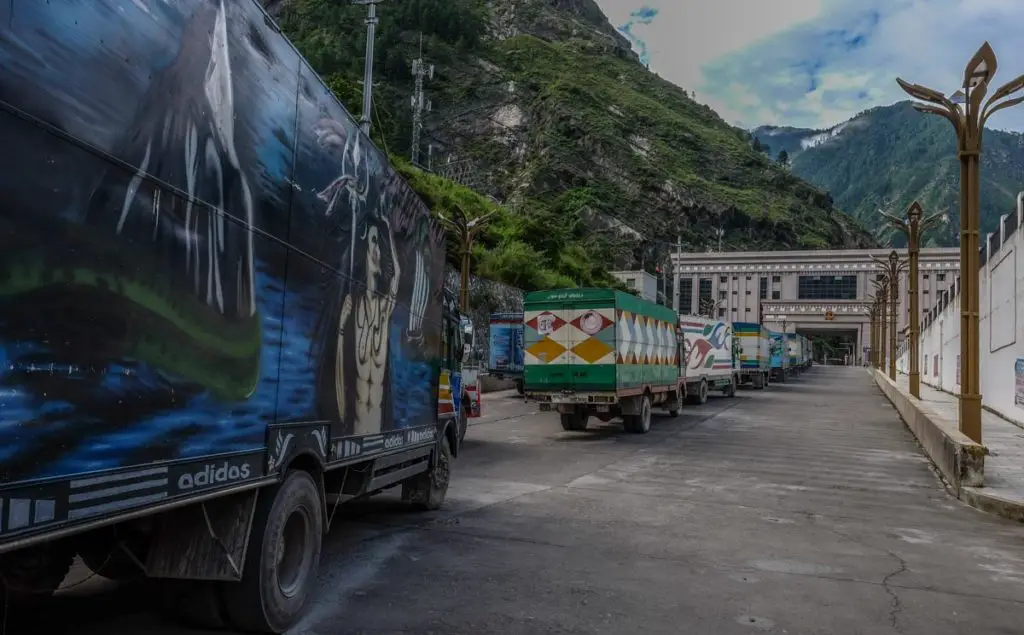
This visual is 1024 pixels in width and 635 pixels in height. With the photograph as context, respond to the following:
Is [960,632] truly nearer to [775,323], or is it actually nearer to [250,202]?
[250,202]

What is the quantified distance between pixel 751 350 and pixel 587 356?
90.7ft

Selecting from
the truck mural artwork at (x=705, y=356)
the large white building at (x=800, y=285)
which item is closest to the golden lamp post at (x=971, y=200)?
the truck mural artwork at (x=705, y=356)

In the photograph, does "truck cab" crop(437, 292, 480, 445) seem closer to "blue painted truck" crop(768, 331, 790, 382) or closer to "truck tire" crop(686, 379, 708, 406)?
"truck tire" crop(686, 379, 708, 406)

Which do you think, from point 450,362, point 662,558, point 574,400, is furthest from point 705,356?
point 662,558

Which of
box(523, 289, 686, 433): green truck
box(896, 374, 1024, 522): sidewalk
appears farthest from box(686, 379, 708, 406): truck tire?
box(896, 374, 1024, 522): sidewalk

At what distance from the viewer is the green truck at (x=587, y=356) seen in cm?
1831

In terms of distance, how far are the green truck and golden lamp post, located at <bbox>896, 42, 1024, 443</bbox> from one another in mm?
7301

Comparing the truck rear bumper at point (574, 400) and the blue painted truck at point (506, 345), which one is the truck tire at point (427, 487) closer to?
the truck rear bumper at point (574, 400)

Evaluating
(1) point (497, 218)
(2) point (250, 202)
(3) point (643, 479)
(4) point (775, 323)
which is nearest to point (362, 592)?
(2) point (250, 202)

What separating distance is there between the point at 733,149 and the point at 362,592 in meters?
151

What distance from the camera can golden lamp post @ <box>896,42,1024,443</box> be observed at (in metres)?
12.7

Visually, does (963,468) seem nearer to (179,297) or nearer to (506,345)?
(179,297)

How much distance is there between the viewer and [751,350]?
4356 centimetres

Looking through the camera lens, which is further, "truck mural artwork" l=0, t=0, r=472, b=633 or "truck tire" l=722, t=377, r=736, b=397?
"truck tire" l=722, t=377, r=736, b=397
